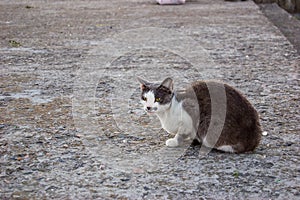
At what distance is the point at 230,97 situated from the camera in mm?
2738

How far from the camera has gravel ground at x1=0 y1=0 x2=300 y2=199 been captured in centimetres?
243

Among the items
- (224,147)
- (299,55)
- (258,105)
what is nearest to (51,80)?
(258,105)

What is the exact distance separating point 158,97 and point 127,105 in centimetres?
103

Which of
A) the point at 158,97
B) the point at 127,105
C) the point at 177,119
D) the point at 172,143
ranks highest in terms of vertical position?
the point at 158,97

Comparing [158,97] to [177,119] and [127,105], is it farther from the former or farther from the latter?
[127,105]

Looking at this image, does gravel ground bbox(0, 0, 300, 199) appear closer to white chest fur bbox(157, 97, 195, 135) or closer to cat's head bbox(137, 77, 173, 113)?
white chest fur bbox(157, 97, 195, 135)

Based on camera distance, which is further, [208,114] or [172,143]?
[172,143]

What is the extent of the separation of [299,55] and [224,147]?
2828mm

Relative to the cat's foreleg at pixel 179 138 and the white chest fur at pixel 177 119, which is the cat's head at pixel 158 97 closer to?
the white chest fur at pixel 177 119

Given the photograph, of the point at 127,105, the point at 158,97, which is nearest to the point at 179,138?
the point at 158,97

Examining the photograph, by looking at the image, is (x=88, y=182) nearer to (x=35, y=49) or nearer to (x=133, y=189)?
(x=133, y=189)

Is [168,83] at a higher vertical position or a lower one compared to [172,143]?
higher

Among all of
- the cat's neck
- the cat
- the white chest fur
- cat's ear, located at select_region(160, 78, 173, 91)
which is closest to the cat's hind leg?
the cat

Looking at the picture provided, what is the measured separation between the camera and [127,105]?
12.4 ft
